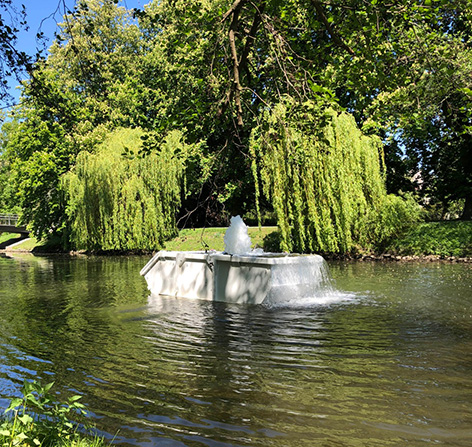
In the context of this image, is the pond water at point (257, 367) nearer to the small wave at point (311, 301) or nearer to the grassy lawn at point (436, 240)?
the small wave at point (311, 301)

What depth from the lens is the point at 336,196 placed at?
66.9ft

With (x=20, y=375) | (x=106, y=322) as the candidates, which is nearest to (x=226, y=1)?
(x=106, y=322)

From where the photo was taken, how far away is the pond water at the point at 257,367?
12.7 feet

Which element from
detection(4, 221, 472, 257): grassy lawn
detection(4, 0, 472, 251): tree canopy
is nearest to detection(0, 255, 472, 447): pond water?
detection(4, 0, 472, 251): tree canopy

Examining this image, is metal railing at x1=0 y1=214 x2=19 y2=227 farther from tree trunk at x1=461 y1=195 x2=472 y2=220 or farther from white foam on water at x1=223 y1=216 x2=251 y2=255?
white foam on water at x1=223 y1=216 x2=251 y2=255

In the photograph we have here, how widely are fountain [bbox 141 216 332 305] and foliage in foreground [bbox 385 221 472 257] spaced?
37.0 ft

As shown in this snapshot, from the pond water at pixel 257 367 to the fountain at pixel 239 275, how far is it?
17.2 inches

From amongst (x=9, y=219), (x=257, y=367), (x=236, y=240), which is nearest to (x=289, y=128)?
(x=236, y=240)

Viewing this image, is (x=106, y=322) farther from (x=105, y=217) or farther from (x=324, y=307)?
(x=105, y=217)

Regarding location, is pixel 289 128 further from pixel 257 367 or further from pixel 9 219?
pixel 9 219

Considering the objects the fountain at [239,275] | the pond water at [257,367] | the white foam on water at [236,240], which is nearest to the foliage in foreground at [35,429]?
the pond water at [257,367]

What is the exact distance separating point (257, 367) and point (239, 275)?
4.68 m

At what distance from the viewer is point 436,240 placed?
21.2 m

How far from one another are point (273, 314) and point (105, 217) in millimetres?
20018
